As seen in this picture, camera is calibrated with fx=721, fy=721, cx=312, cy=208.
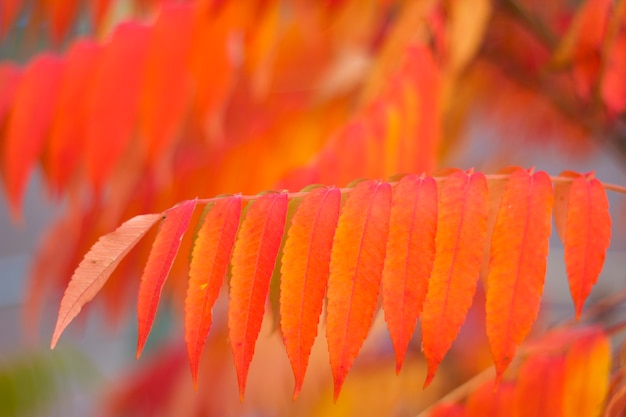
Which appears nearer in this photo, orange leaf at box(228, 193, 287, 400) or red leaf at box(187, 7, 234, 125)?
orange leaf at box(228, 193, 287, 400)

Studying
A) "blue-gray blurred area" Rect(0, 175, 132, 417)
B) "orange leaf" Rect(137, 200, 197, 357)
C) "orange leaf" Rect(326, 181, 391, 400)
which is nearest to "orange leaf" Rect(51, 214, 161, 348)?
"orange leaf" Rect(137, 200, 197, 357)

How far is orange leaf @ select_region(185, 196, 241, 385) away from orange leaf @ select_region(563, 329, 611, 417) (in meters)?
0.30

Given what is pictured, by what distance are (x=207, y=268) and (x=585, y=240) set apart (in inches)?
9.1

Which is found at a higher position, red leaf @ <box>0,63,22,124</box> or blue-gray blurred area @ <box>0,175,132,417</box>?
red leaf @ <box>0,63,22,124</box>

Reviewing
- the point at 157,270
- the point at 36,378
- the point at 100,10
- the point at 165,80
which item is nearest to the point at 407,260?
the point at 157,270

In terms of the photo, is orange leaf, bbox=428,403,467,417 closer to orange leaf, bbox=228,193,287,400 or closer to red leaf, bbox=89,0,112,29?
orange leaf, bbox=228,193,287,400

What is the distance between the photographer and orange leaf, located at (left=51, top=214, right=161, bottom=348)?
1.30ft

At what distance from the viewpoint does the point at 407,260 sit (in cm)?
42

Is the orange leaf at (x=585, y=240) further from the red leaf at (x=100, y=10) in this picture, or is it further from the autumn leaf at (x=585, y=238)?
the red leaf at (x=100, y=10)

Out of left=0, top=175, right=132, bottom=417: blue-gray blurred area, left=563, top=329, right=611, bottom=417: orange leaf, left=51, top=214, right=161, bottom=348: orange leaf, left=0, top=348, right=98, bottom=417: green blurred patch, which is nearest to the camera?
left=51, top=214, right=161, bottom=348: orange leaf

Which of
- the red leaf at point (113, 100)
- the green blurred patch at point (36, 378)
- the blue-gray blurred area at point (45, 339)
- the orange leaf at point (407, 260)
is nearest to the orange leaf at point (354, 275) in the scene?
the orange leaf at point (407, 260)

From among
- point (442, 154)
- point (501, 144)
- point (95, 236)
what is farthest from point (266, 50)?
point (501, 144)

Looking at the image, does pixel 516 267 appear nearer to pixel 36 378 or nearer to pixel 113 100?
pixel 113 100

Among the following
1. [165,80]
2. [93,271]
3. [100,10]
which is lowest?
[93,271]
